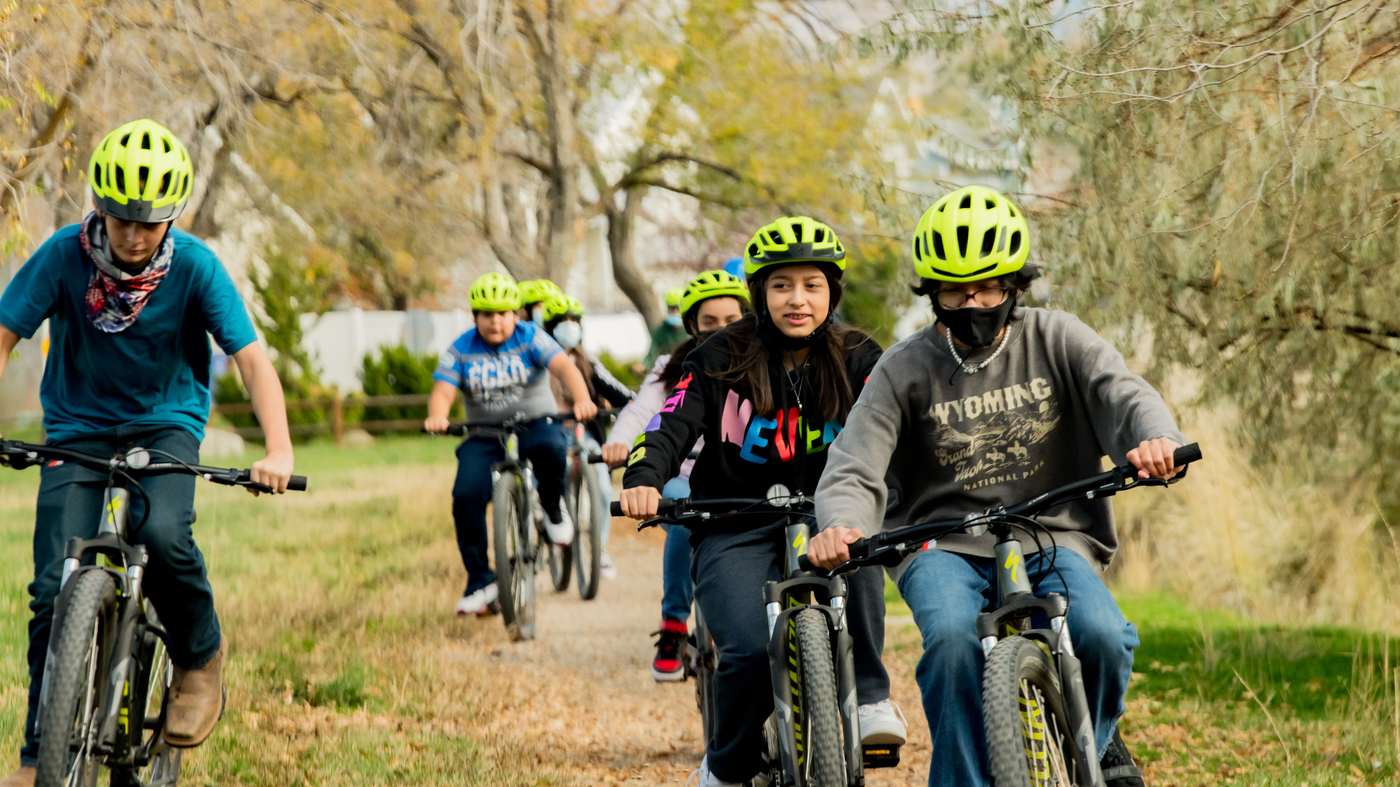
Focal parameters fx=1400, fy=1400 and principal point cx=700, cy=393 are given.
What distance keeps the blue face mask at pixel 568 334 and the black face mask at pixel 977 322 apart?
6.37m

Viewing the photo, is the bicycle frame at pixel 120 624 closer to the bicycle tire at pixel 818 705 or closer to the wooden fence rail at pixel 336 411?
the bicycle tire at pixel 818 705

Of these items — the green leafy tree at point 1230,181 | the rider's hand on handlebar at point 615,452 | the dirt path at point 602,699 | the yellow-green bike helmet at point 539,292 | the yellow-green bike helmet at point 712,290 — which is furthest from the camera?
the yellow-green bike helmet at point 539,292

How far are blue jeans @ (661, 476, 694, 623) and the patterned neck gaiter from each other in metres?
2.86

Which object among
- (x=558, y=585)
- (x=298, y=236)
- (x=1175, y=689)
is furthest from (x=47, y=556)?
(x=298, y=236)

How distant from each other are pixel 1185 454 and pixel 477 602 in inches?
252

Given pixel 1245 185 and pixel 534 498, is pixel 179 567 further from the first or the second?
pixel 1245 185

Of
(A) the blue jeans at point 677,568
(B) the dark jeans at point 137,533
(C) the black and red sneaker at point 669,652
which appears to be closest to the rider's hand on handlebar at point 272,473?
(B) the dark jeans at point 137,533

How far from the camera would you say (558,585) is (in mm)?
10375

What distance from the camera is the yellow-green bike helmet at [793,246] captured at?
4633 mm

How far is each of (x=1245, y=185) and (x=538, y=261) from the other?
35.9 feet

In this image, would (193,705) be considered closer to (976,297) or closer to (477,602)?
(976,297)

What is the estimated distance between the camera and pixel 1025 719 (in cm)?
339

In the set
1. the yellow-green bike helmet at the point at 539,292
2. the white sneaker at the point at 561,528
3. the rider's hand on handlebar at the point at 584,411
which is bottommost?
the white sneaker at the point at 561,528

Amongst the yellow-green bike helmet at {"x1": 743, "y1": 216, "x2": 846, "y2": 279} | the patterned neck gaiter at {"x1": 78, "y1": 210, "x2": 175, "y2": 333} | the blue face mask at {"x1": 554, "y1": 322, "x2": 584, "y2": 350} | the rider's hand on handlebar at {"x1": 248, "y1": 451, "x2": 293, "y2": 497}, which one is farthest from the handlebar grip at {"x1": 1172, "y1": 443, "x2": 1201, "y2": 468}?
the blue face mask at {"x1": 554, "y1": 322, "x2": 584, "y2": 350}
